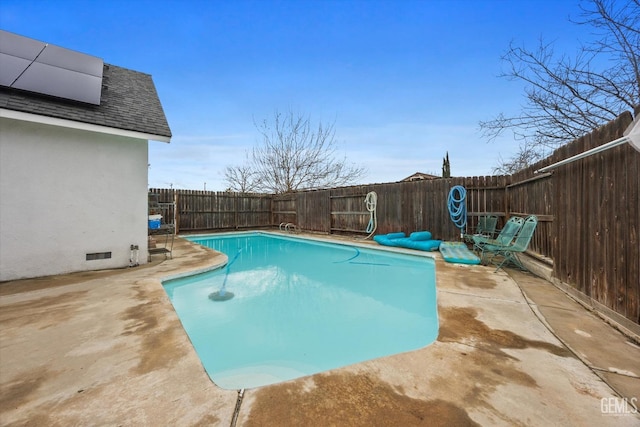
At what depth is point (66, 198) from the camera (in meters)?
4.12

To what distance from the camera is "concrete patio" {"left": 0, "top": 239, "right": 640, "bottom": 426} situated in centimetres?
121

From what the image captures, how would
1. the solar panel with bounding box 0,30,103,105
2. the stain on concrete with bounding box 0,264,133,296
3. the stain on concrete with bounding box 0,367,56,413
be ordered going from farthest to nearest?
the solar panel with bounding box 0,30,103,105
the stain on concrete with bounding box 0,264,133,296
the stain on concrete with bounding box 0,367,56,413

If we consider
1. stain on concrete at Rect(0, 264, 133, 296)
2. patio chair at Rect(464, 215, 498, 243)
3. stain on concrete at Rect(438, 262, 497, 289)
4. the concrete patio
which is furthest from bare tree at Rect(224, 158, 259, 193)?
the concrete patio

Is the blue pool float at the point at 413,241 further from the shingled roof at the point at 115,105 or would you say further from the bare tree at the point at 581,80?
the shingled roof at the point at 115,105

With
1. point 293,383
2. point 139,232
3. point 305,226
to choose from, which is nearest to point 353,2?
point 305,226

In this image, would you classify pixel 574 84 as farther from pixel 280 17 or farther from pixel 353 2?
pixel 280 17

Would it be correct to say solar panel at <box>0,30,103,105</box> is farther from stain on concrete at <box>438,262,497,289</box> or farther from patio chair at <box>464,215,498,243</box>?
patio chair at <box>464,215,498,243</box>

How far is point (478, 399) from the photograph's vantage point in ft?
4.29

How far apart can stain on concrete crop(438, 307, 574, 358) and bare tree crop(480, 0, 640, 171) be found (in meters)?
5.92

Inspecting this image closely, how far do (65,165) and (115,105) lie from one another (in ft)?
4.92

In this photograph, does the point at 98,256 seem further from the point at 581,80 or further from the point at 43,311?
the point at 581,80

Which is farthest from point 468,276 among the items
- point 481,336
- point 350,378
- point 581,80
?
point 581,80

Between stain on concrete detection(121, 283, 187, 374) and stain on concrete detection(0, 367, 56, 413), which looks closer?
stain on concrete detection(0, 367, 56, 413)

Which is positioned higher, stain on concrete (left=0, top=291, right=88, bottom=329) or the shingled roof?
the shingled roof
